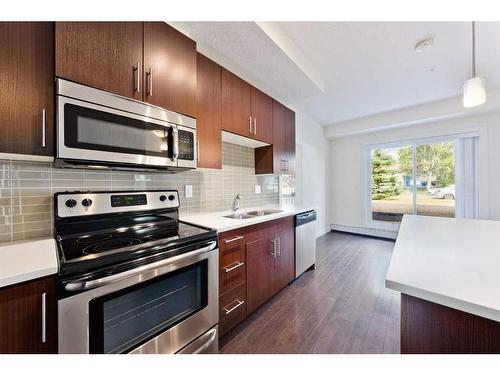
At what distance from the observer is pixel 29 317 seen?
78 centimetres

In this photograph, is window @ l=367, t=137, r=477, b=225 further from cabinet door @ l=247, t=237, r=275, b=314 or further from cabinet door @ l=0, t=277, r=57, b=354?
cabinet door @ l=0, t=277, r=57, b=354

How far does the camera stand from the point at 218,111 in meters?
1.90

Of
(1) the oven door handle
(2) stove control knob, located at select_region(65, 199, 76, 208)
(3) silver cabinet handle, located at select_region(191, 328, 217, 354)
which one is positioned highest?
(2) stove control knob, located at select_region(65, 199, 76, 208)

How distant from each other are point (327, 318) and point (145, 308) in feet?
5.10

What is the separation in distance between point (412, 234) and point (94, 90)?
6.40 feet

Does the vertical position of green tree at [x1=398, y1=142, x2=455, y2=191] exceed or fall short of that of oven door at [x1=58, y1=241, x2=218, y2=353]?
it exceeds it

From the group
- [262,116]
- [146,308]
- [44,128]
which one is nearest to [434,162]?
[262,116]

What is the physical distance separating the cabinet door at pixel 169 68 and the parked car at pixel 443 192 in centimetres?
463

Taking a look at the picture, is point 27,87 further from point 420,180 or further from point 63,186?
point 420,180

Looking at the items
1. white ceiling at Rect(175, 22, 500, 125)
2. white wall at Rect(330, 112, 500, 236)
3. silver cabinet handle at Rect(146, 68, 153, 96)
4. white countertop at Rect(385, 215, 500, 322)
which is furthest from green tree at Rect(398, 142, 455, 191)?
silver cabinet handle at Rect(146, 68, 153, 96)

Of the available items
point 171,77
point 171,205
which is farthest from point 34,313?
point 171,77

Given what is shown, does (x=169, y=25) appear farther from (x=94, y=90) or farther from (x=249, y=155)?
(x=249, y=155)

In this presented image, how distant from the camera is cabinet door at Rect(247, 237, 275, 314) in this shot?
1.83 m

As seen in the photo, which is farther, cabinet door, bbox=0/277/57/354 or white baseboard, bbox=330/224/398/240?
white baseboard, bbox=330/224/398/240
